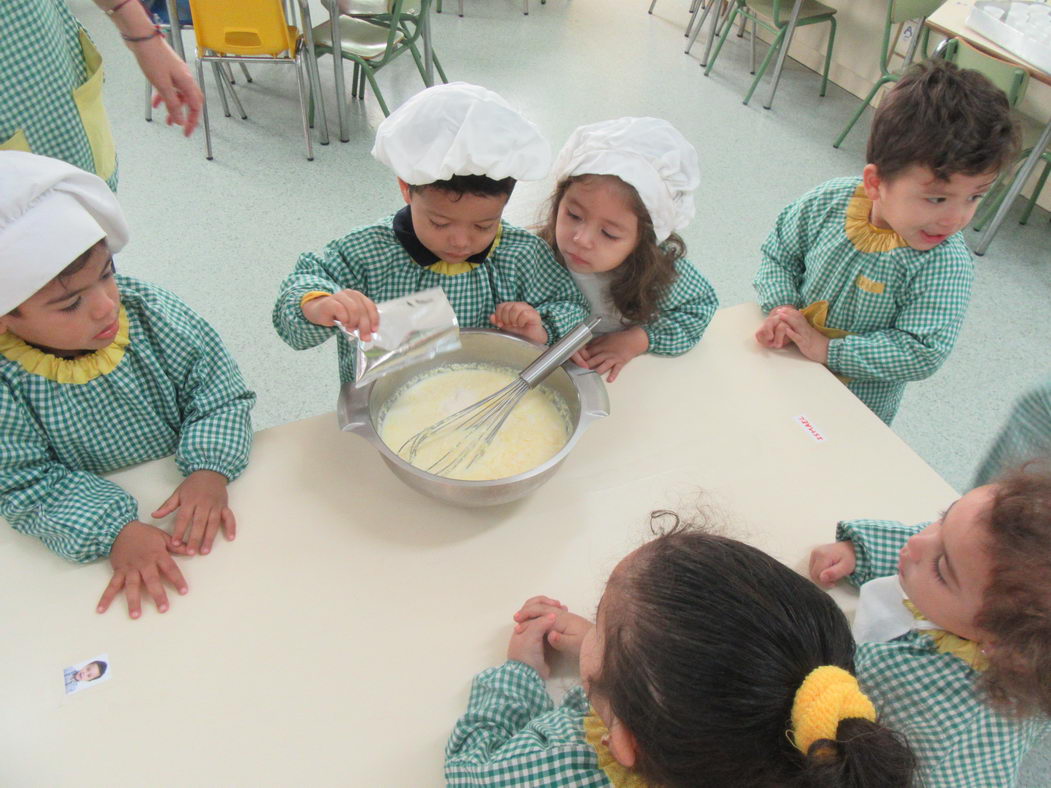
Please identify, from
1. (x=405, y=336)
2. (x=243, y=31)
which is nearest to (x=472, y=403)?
(x=405, y=336)

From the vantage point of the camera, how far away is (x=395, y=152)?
36.8 inches

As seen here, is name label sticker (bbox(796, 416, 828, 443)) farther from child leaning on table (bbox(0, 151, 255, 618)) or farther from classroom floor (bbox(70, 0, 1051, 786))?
child leaning on table (bbox(0, 151, 255, 618))

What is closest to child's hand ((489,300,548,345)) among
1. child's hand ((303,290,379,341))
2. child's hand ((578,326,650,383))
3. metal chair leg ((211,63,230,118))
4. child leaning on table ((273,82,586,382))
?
child leaning on table ((273,82,586,382))

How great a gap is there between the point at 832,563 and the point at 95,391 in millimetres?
936

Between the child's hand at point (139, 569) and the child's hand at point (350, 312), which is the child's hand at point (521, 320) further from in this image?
the child's hand at point (139, 569)

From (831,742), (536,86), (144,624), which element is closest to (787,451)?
(831,742)

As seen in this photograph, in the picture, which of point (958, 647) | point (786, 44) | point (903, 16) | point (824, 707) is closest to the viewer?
point (824, 707)

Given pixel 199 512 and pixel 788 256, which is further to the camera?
pixel 788 256

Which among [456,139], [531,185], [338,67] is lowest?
[531,185]

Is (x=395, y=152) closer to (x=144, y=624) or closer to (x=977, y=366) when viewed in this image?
(x=144, y=624)

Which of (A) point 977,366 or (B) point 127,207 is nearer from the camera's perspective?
(A) point 977,366

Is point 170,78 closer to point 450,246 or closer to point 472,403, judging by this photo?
point 450,246

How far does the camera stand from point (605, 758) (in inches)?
25.7

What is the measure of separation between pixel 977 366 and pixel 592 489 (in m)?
1.87
